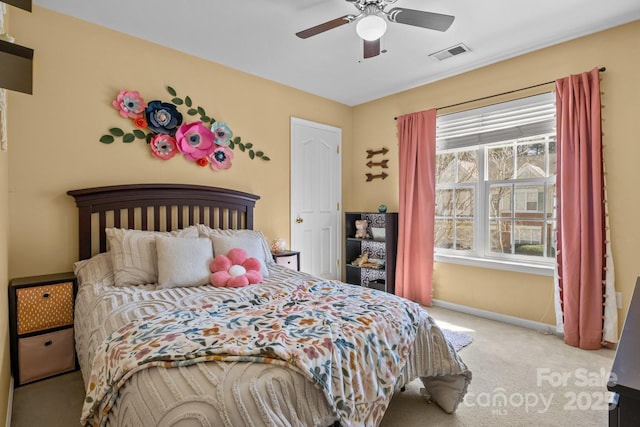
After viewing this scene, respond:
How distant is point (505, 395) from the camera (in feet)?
6.86

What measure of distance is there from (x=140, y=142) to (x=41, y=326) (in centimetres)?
160

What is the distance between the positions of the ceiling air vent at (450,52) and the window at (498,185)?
0.67 m

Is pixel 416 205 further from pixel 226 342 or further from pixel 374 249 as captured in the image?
pixel 226 342

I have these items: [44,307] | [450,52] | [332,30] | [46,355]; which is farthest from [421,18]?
[46,355]

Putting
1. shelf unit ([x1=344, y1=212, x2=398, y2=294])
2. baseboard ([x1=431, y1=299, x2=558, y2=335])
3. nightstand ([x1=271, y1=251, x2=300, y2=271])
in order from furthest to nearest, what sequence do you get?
shelf unit ([x1=344, y1=212, x2=398, y2=294])
nightstand ([x1=271, y1=251, x2=300, y2=271])
baseboard ([x1=431, y1=299, x2=558, y2=335])

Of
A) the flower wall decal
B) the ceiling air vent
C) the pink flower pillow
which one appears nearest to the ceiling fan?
the ceiling air vent

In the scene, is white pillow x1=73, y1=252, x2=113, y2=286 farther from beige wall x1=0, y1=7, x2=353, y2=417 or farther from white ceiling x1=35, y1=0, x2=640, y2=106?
white ceiling x1=35, y1=0, x2=640, y2=106

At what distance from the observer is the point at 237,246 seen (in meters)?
2.72

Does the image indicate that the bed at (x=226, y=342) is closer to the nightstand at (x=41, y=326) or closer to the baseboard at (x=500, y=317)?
the nightstand at (x=41, y=326)

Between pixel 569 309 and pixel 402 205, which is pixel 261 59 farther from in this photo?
pixel 569 309

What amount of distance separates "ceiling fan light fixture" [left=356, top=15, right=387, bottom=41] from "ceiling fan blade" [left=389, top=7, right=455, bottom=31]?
126mm

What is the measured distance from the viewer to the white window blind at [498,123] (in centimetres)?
311

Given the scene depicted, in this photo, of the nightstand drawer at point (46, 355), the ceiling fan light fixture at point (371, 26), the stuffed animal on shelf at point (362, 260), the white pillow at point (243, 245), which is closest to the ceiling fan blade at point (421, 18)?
the ceiling fan light fixture at point (371, 26)

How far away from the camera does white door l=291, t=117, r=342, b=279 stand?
416cm
